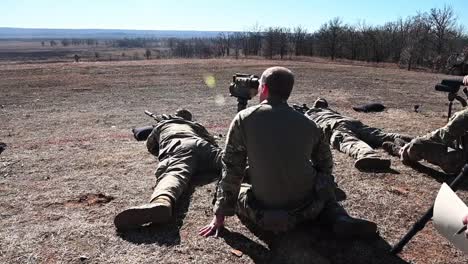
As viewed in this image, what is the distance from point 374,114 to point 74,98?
7.88 m

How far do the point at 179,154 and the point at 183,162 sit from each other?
0.18 meters

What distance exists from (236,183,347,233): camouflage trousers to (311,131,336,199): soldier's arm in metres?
0.08

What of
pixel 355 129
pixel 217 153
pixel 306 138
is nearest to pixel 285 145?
pixel 306 138

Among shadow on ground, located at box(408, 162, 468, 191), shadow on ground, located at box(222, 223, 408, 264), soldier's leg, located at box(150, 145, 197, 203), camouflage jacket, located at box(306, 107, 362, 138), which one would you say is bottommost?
shadow on ground, located at box(222, 223, 408, 264)

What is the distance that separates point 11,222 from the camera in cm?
416

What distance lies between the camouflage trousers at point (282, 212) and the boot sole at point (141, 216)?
0.65m

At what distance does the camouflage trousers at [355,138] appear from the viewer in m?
6.07

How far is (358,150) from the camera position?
19.3 ft

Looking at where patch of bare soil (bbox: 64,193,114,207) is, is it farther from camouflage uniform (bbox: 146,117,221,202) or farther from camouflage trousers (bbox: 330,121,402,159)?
camouflage trousers (bbox: 330,121,402,159)

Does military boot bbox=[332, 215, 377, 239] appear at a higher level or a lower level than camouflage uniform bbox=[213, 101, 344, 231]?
lower

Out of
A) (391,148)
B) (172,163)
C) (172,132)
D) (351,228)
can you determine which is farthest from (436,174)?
(172,132)

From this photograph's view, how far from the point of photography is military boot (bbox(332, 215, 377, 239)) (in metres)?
3.54

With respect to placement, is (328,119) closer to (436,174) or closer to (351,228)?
(436,174)

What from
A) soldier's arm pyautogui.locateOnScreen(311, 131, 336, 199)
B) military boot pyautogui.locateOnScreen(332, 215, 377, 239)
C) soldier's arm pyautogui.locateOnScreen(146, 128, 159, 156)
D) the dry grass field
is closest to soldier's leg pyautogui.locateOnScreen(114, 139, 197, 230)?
the dry grass field
